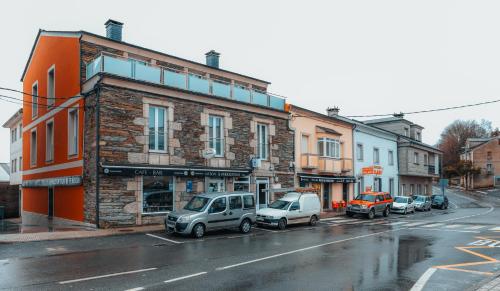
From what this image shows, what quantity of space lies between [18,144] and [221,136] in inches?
969

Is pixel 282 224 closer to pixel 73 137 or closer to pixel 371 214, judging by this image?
pixel 371 214

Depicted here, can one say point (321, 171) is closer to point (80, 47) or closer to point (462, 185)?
point (80, 47)

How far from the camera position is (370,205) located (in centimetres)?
2597

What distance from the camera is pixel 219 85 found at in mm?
22375

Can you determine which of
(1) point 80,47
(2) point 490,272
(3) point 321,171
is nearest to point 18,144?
(1) point 80,47

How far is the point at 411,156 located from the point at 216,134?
27.5 meters

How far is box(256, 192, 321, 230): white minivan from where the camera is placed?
19141 millimetres

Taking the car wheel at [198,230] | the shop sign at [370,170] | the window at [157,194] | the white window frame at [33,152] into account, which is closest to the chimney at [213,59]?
the window at [157,194]

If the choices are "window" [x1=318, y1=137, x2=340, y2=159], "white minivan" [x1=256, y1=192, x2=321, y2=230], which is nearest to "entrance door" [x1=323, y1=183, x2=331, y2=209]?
"window" [x1=318, y1=137, x2=340, y2=159]

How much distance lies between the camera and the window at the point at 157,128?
19.2m

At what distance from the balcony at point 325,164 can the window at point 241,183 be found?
5.58m

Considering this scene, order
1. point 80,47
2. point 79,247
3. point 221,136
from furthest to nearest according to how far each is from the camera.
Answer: point 221,136 < point 80,47 < point 79,247

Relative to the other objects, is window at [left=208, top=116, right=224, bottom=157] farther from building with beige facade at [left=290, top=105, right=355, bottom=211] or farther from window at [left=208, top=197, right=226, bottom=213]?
building with beige facade at [left=290, top=105, right=355, bottom=211]

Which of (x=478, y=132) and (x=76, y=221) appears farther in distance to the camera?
(x=478, y=132)
